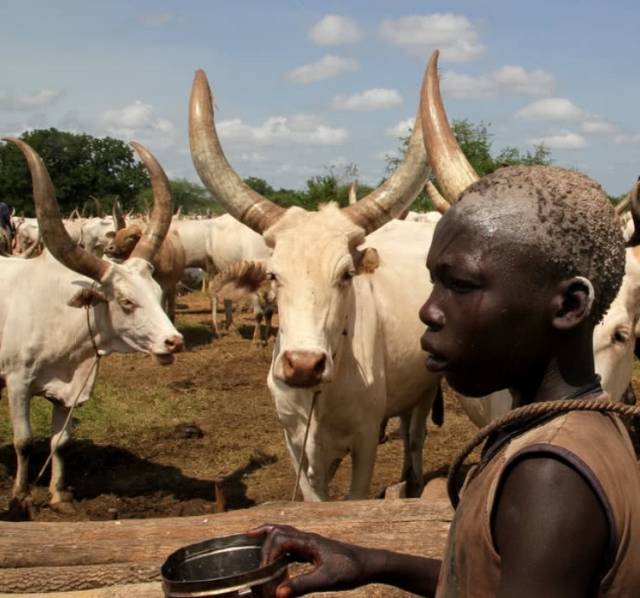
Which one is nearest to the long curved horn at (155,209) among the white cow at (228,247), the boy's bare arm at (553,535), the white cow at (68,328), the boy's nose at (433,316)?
the white cow at (68,328)

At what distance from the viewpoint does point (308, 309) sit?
12.0 feet

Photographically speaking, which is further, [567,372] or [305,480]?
[305,480]

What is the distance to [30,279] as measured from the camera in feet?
19.4

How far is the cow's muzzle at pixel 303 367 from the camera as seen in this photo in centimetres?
343

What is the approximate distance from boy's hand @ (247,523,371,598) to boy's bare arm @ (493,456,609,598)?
22.3 inches

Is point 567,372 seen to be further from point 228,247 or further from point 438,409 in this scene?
point 228,247

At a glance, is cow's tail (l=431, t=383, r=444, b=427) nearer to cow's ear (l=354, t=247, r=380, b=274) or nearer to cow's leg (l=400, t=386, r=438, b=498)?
cow's leg (l=400, t=386, r=438, b=498)

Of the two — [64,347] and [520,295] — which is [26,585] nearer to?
[520,295]

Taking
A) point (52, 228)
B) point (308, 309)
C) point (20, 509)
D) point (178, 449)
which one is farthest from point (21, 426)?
point (308, 309)

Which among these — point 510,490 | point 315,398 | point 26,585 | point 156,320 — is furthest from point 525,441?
point 156,320

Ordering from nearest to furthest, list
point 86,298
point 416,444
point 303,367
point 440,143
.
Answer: point 303,367, point 440,143, point 86,298, point 416,444

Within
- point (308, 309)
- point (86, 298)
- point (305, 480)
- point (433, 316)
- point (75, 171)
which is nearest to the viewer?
point (433, 316)

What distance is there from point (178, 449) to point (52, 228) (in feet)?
9.28

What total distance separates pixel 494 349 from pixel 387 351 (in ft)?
11.3
